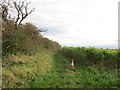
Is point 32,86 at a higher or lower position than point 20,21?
lower

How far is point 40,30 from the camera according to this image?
35.8m

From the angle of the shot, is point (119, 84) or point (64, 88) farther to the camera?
point (119, 84)

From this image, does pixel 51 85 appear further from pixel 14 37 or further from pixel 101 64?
pixel 101 64

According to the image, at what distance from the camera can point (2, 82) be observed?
10.4 metres

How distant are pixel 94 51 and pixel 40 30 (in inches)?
635

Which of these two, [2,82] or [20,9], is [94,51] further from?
[20,9]

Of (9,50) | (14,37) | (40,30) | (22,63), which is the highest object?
(40,30)

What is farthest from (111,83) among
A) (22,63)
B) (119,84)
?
(22,63)

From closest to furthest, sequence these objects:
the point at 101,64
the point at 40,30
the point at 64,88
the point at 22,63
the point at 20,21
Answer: the point at 64,88
the point at 22,63
the point at 101,64
the point at 20,21
the point at 40,30

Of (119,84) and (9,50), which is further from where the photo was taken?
(9,50)

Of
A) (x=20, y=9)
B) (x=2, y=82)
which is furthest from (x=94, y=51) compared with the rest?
(x=20, y=9)

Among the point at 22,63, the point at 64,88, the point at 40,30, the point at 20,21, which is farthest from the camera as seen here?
the point at 40,30

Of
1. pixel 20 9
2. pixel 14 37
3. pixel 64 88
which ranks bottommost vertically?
pixel 64 88

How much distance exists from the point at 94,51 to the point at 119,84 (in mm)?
10338
